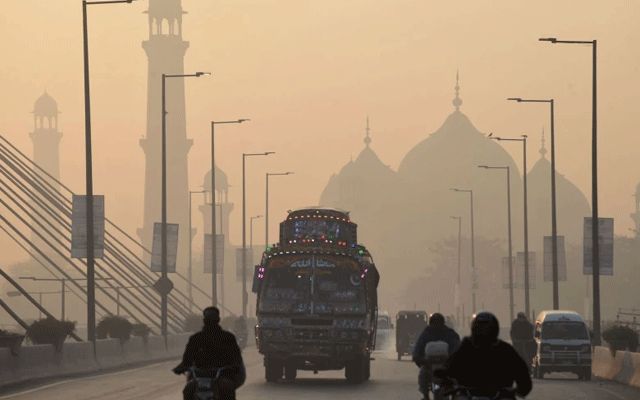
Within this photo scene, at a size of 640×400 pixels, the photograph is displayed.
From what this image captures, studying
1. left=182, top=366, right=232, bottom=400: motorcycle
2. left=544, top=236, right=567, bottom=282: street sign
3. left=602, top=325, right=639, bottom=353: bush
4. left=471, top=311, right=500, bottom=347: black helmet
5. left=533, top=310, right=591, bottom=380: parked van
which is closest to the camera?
left=471, top=311, right=500, bottom=347: black helmet

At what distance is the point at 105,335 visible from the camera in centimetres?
5175

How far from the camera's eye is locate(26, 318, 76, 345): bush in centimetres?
3818

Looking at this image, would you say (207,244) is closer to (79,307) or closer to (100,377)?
(100,377)

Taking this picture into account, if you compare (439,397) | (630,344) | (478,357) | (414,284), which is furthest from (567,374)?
(414,284)

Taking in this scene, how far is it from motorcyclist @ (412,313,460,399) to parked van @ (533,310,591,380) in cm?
1880

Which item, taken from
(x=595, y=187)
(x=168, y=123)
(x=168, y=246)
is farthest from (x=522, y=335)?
(x=168, y=123)

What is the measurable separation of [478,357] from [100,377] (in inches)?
960

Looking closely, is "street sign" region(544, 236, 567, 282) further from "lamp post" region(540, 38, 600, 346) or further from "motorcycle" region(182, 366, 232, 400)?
"motorcycle" region(182, 366, 232, 400)

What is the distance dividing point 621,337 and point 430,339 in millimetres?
23797

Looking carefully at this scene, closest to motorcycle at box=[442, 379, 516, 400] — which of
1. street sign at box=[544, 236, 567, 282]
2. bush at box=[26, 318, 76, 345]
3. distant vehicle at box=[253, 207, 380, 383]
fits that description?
distant vehicle at box=[253, 207, 380, 383]

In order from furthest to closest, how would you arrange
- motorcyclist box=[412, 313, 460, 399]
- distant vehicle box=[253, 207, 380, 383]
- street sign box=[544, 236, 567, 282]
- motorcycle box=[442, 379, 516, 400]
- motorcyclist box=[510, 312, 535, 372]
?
street sign box=[544, 236, 567, 282], motorcyclist box=[510, 312, 535, 372], distant vehicle box=[253, 207, 380, 383], motorcyclist box=[412, 313, 460, 399], motorcycle box=[442, 379, 516, 400]

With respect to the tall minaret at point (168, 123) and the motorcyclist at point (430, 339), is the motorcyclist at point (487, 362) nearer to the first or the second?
the motorcyclist at point (430, 339)

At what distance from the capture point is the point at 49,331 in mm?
38531

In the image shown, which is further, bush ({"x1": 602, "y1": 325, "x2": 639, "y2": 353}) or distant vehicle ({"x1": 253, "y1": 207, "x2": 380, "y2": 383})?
bush ({"x1": 602, "y1": 325, "x2": 639, "y2": 353})
